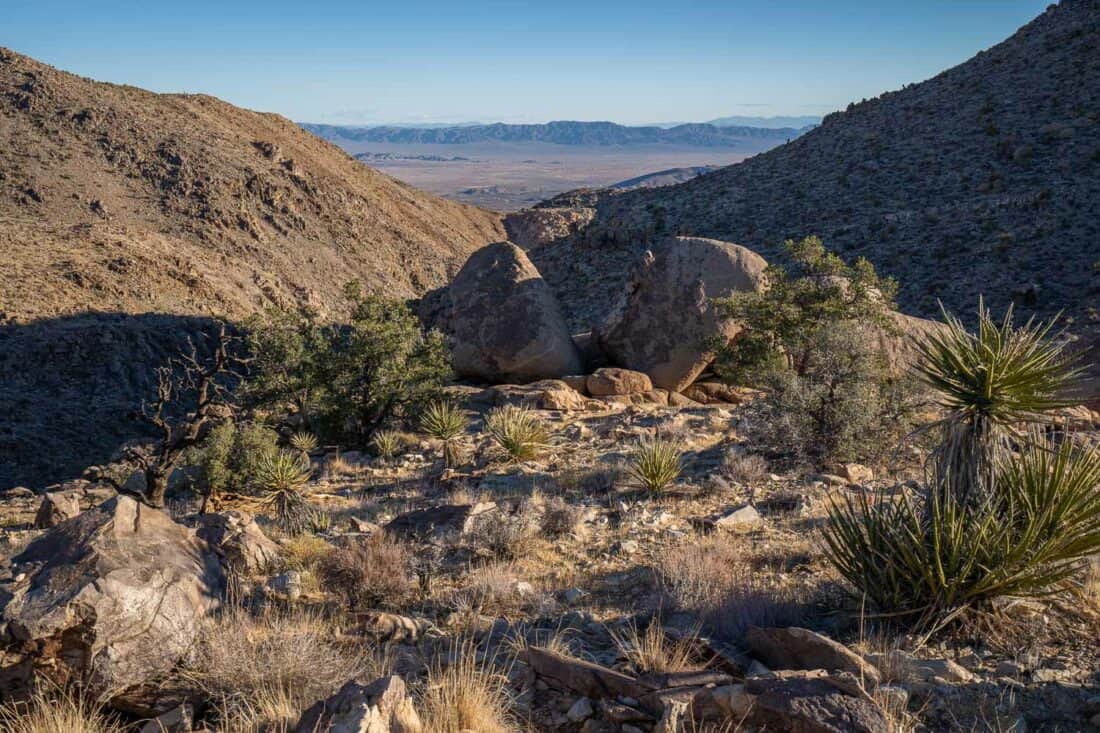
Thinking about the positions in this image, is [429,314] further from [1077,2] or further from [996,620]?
[1077,2]

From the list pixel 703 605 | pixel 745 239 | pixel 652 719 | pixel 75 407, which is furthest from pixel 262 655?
pixel 745 239

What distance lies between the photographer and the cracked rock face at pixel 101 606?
169 inches

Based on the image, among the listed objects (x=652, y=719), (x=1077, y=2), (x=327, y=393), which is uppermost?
(x=1077, y=2)

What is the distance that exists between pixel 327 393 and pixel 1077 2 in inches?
1589

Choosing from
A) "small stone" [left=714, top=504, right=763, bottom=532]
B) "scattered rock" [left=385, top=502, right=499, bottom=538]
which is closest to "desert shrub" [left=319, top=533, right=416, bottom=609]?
"scattered rock" [left=385, top=502, right=499, bottom=538]

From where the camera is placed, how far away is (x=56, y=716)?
12.5ft

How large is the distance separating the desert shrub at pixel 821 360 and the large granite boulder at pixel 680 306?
1088 mm

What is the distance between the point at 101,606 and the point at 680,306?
12889mm

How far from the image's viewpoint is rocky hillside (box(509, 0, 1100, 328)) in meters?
21.5

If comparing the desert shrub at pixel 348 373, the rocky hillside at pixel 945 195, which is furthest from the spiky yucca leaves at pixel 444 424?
the rocky hillside at pixel 945 195

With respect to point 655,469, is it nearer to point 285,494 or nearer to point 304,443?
point 285,494

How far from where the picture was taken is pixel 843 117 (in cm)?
3844

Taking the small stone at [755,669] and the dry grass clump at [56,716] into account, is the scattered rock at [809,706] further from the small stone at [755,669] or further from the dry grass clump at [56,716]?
the dry grass clump at [56,716]

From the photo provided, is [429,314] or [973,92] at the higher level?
[973,92]
